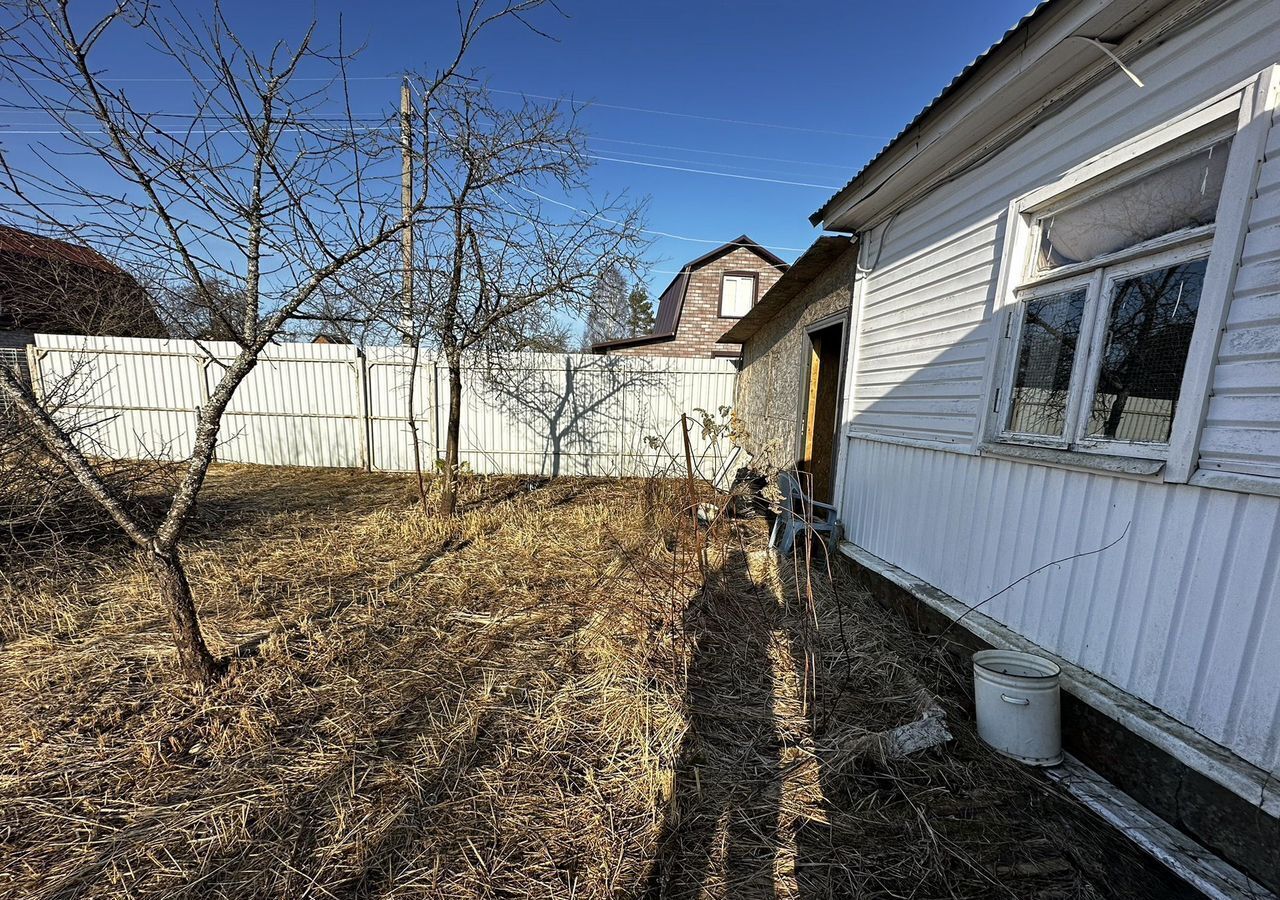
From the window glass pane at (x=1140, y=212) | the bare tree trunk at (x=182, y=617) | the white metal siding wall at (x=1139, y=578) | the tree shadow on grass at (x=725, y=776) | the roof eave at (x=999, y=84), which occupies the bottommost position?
the tree shadow on grass at (x=725, y=776)

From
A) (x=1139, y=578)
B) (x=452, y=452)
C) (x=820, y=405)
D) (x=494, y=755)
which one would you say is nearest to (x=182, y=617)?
(x=494, y=755)

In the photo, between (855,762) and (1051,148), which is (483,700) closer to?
(855,762)

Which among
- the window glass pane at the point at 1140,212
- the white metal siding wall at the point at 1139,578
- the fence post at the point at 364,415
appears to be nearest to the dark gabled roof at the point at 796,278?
the window glass pane at the point at 1140,212

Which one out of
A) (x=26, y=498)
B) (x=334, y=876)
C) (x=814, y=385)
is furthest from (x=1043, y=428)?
(x=26, y=498)

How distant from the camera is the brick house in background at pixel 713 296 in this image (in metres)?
14.6

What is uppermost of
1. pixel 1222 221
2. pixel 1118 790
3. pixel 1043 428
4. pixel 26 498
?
pixel 1222 221

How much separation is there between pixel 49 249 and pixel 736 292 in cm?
1433

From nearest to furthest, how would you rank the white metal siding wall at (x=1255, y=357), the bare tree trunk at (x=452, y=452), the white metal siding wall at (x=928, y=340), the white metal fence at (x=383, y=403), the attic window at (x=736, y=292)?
the white metal siding wall at (x=1255, y=357) < the white metal siding wall at (x=928, y=340) < the bare tree trunk at (x=452, y=452) < the white metal fence at (x=383, y=403) < the attic window at (x=736, y=292)

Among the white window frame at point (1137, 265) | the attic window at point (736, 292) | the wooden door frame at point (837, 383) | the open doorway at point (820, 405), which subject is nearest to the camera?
the white window frame at point (1137, 265)

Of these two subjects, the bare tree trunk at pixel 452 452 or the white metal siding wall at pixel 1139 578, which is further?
the bare tree trunk at pixel 452 452

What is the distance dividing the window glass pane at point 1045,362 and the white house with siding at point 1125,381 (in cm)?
1

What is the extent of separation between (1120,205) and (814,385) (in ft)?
10.9

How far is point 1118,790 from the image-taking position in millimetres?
1835

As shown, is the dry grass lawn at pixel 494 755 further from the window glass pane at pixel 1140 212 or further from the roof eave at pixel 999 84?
the roof eave at pixel 999 84
